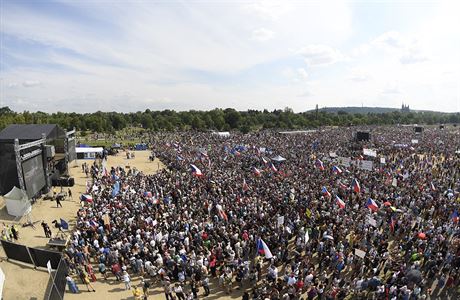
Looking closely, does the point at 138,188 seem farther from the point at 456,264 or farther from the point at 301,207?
the point at 456,264

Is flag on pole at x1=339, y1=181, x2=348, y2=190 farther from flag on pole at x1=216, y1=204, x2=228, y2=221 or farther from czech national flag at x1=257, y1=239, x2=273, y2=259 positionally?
czech national flag at x1=257, y1=239, x2=273, y2=259

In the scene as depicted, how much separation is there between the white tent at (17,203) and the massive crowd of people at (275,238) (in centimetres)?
395

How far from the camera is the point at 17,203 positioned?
69.9ft

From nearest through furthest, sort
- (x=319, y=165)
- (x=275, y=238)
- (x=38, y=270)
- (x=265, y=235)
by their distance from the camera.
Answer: (x=38, y=270) < (x=275, y=238) < (x=265, y=235) < (x=319, y=165)

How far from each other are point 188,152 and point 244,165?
11.6 metres

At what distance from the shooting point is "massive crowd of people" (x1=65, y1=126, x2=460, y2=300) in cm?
1316

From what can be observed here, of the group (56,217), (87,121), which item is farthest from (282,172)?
(87,121)

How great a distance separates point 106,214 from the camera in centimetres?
1953

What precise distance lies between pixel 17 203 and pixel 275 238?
17603 mm

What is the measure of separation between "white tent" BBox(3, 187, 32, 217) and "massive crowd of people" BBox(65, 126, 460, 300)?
3.95 metres

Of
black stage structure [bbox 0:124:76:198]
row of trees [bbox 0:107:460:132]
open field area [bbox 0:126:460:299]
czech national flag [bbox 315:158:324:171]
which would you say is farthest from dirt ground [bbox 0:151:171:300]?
row of trees [bbox 0:107:460:132]

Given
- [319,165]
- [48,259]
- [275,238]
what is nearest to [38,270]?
[48,259]

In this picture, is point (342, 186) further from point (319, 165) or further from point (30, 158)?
point (30, 158)

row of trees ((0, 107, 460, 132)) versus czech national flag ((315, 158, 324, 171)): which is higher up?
row of trees ((0, 107, 460, 132))
